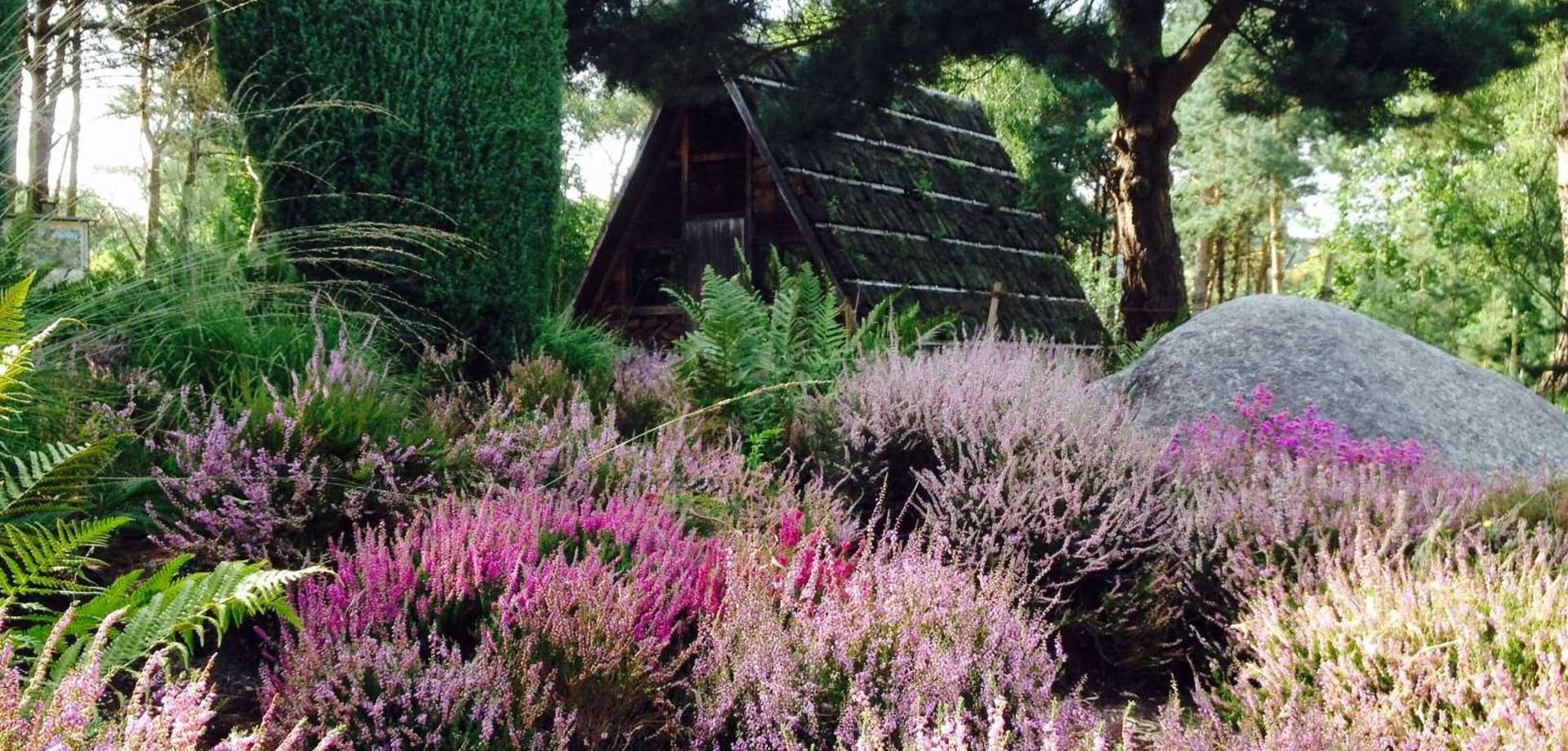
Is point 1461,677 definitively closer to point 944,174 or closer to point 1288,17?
point 1288,17

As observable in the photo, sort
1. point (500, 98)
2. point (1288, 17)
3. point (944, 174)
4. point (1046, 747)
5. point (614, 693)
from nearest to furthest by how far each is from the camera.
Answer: point (1046, 747) → point (614, 693) → point (500, 98) → point (1288, 17) → point (944, 174)

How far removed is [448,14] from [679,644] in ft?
16.5

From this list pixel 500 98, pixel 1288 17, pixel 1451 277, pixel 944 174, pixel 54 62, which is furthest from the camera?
pixel 1451 277

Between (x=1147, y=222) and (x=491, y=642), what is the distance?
10900 millimetres

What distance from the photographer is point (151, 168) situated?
5.74 m

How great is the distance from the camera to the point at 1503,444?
665 cm

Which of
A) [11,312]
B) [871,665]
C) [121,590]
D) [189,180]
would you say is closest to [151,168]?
[189,180]

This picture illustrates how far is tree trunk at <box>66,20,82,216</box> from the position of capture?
14.8ft

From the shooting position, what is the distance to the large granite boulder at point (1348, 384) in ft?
21.1

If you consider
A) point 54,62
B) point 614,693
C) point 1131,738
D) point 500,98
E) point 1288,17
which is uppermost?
point 1288,17

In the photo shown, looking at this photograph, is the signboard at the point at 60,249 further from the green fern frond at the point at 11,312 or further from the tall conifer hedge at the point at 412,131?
the green fern frond at the point at 11,312

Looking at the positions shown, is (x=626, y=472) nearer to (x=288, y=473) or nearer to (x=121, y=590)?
(x=288, y=473)

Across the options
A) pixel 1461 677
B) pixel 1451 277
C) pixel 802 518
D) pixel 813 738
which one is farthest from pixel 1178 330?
pixel 1451 277

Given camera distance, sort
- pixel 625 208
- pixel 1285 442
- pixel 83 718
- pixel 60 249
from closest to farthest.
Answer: pixel 83 718 < pixel 60 249 < pixel 1285 442 < pixel 625 208
